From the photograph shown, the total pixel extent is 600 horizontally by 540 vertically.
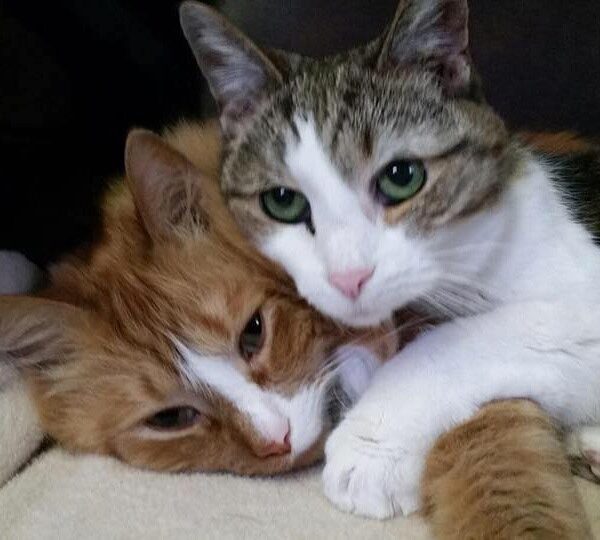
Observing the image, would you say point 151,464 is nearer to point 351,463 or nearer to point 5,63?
point 351,463

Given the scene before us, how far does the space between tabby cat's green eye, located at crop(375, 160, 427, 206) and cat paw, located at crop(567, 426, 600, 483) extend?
43 cm

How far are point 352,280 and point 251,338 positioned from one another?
7.2 inches

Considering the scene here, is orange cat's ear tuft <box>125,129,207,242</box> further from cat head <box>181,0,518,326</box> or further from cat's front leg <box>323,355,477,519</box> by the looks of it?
cat's front leg <box>323,355,477,519</box>

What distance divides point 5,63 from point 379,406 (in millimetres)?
872

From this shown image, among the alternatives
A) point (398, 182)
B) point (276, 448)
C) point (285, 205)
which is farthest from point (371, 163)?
point (276, 448)

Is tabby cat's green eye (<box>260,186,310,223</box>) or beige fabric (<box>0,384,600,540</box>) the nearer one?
beige fabric (<box>0,384,600,540</box>)

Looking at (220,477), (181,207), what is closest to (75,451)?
(220,477)

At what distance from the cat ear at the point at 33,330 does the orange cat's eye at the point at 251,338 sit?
0.77 feet

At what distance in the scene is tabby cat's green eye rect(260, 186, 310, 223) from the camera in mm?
1180

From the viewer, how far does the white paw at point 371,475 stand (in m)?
1.06

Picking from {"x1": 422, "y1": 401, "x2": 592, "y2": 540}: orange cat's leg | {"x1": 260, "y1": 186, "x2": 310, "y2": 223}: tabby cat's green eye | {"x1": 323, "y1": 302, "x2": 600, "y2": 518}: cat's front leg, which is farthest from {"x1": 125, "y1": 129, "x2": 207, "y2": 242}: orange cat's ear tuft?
{"x1": 422, "y1": 401, "x2": 592, "y2": 540}: orange cat's leg

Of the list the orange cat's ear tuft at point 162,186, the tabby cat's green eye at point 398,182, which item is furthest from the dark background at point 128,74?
the tabby cat's green eye at point 398,182

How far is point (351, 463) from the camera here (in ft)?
3.52

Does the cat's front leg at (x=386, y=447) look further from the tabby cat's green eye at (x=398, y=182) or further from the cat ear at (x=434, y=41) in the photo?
the cat ear at (x=434, y=41)
